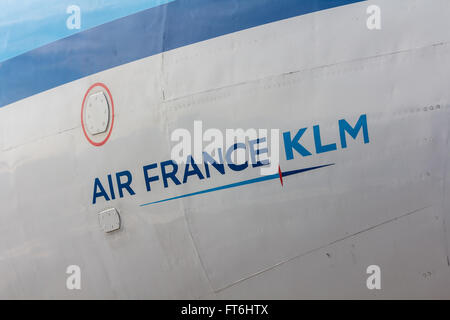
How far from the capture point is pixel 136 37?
5.19 metres

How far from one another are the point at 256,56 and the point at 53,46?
2.22 m

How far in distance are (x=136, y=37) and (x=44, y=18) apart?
134 centimetres

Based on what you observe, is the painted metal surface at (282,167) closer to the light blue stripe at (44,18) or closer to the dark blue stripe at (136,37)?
the dark blue stripe at (136,37)

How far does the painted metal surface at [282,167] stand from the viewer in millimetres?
4246

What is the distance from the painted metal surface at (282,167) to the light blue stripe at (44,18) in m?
0.32

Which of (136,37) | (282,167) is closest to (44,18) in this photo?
(136,37)

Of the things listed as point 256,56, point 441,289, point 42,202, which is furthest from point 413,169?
point 42,202

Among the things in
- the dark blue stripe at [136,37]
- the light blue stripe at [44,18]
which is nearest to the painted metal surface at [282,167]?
the dark blue stripe at [136,37]

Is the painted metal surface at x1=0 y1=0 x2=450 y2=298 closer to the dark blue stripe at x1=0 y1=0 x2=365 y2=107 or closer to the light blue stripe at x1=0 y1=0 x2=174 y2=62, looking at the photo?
the dark blue stripe at x1=0 y1=0 x2=365 y2=107

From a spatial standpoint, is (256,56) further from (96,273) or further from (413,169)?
(96,273)

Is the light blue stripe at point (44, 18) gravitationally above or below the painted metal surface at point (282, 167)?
above

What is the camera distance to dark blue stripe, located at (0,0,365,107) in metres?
4.73

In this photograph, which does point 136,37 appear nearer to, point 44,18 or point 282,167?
point 44,18

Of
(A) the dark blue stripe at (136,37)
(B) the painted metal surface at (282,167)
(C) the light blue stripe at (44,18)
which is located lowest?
(B) the painted metal surface at (282,167)
